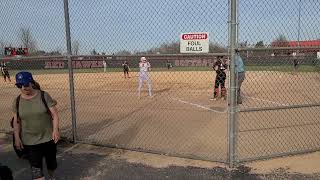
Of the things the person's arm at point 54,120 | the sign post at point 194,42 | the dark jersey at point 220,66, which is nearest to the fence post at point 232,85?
Result: the sign post at point 194,42

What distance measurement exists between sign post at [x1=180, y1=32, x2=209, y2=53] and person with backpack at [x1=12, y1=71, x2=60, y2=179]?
7.02ft

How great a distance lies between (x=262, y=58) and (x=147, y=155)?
250 cm

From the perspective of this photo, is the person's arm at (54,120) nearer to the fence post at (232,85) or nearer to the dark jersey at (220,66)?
the fence post at (232,85)

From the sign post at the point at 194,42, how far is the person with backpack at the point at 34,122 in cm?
214

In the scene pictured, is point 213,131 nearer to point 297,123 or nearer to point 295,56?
point 297,123

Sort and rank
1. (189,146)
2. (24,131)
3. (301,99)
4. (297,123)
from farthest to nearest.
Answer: (301,99) < (297,123) < (189,146) < (24,131)

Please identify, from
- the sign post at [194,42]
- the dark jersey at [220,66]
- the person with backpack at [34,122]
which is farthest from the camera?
the dark jersey at [220,66]

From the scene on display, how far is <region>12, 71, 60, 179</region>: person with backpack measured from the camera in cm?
498

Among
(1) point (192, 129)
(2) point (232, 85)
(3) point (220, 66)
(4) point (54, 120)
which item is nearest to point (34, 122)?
(4) point (54, 120)

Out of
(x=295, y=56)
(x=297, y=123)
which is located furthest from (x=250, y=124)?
(x=295, y=56)

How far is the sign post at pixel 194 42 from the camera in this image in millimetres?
5926

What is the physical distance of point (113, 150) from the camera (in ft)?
24.4

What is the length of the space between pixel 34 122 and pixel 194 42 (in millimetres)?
2518

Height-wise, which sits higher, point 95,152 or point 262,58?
point 262,58
